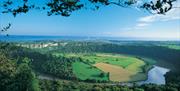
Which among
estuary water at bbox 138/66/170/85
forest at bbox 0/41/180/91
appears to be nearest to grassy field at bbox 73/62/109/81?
forest at bbox 0/41/180/91

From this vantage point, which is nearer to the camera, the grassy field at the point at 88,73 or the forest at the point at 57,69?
the forest at the point at 57,69

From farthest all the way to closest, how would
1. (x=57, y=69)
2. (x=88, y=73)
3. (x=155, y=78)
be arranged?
(x=57, y=69) → (x=88, y=73) → (x=155, y=78)

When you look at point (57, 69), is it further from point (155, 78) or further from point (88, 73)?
point (155, 78)

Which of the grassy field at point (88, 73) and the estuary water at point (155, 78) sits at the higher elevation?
the grassy field at point (88, 73)

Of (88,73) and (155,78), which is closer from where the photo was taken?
(155,78)

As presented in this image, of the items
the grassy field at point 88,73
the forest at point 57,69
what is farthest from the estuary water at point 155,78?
the grassy field at point 88,73

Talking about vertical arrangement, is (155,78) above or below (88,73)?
below

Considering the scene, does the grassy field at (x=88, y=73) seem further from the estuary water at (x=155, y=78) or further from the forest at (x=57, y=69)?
the estuary water at (x=155, y=78)

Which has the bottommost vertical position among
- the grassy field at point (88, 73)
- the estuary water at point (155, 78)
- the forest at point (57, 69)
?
the estuary water at point (155, 78)

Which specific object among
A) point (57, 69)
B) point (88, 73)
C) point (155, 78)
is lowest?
point (155, 78)

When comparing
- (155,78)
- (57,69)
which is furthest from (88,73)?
(155,78)

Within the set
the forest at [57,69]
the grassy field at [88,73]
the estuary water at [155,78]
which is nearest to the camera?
the forest at [57,69]

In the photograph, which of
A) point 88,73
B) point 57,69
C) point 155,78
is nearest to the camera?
point 155,78
